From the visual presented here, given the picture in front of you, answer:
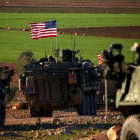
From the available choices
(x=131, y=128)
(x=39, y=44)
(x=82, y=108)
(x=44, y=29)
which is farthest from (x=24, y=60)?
(x=131, y=128)

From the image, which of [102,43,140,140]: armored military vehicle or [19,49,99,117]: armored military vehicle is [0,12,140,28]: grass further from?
[102,43,140,140]: armored military vehicle

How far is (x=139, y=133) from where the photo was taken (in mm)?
8938

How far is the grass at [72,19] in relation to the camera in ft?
214

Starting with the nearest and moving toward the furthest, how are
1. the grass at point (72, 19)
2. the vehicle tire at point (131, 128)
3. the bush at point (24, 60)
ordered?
1. the vehicle tire at point (131, 128)
2. the bush at point (24, 60)
3. the grass at point (72, 19)

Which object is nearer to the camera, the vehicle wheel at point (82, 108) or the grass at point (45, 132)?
the grass at point (45, 132)

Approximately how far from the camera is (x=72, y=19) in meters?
68.8

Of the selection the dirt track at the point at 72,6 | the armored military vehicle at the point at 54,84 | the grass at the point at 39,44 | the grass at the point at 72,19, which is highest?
the dirt track at the point at 72,6

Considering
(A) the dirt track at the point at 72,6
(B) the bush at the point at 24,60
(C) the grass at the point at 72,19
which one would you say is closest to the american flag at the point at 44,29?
Answer: (B) the bush at the point at 24,60

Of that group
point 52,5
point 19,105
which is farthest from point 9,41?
→ point 19,105

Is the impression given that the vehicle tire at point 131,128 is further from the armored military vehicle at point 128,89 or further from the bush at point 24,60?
the bush at point 24,60

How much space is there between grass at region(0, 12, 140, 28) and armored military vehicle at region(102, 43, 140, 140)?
5207cm

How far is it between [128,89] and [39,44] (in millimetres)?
49486

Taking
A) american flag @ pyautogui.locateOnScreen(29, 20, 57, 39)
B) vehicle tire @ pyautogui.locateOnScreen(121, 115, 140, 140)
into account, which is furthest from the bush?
vehicle tire @ pyautogui.locateOnScreen(121, 115, 140, 140)

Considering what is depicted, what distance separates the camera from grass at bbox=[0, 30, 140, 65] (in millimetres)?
51631
